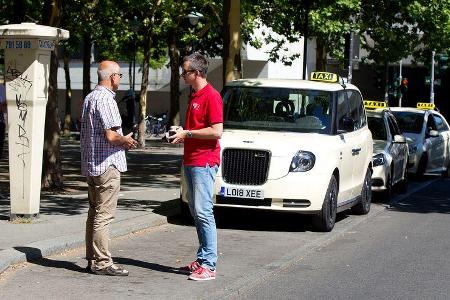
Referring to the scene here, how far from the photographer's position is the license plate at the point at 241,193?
519 inches

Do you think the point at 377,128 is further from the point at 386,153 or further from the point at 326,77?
the point at 326,77

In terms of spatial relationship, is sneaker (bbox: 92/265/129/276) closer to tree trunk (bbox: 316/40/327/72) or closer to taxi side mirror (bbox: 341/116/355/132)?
taxi side mirror (bbox: 341/116/355/132)

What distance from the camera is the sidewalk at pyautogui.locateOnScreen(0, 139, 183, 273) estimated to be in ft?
34.6

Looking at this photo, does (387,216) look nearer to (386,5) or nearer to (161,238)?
(161,238)

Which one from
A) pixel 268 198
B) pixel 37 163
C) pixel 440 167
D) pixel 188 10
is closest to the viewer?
pixel 37 163

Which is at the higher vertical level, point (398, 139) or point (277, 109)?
point (277, 109)

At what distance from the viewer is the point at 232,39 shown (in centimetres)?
1945

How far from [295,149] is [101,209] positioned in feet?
14.5

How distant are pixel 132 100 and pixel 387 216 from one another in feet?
94.0

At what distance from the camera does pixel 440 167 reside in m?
26.1

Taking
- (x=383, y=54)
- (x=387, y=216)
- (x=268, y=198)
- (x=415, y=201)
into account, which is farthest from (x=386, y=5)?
(x=268, y=198)

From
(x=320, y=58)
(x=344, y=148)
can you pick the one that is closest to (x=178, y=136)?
(x=344, y=148)

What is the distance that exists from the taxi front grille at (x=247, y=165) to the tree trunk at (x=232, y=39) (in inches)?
242

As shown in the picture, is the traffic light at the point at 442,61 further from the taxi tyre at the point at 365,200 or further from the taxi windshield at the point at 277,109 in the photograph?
the taxi windshield at the point at 277,109
